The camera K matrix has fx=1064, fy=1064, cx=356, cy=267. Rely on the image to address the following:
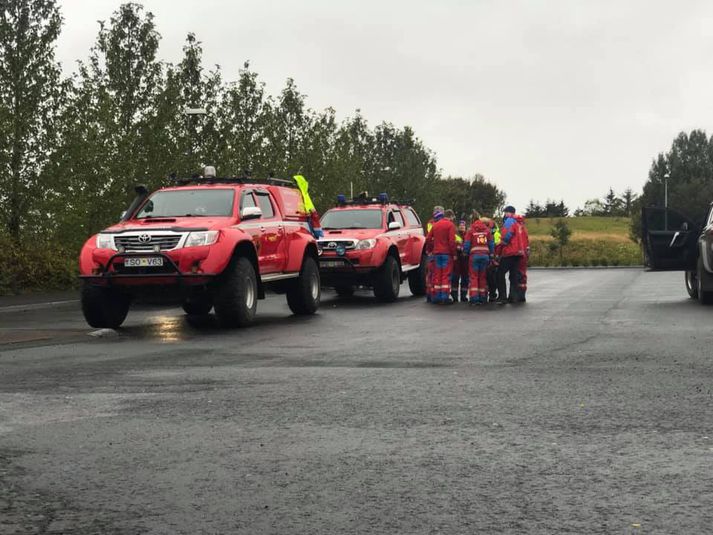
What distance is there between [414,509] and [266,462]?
4.09 feet

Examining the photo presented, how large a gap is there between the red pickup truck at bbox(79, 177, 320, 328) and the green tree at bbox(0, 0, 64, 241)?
1025 cm

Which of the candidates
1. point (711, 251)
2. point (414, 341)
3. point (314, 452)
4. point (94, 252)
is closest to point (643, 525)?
point (314, 452)

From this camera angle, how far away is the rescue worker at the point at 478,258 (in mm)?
20062

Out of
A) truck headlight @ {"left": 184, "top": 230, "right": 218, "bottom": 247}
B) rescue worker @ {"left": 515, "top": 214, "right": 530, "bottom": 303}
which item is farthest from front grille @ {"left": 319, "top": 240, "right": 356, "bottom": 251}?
truck headlight @ {"left": 184, "top": 230, "right": 218, "bottom": 247}

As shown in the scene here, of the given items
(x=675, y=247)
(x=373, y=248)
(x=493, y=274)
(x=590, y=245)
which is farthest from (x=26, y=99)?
(x=590, y=245)

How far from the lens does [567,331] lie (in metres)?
14.0

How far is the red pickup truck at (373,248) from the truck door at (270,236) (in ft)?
13.0

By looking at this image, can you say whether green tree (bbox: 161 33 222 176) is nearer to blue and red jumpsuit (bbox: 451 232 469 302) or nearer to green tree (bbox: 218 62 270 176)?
green tree (bbox: 218 62 270 176)

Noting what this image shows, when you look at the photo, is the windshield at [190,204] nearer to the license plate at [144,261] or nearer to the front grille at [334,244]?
the license plate at [144,261]

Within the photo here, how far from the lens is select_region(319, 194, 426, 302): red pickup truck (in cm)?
2069

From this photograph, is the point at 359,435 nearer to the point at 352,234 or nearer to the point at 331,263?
the point at 331,263

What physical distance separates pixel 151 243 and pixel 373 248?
697cm

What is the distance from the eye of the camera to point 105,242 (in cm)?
1463

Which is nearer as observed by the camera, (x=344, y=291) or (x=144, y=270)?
(x=144, y=270)
